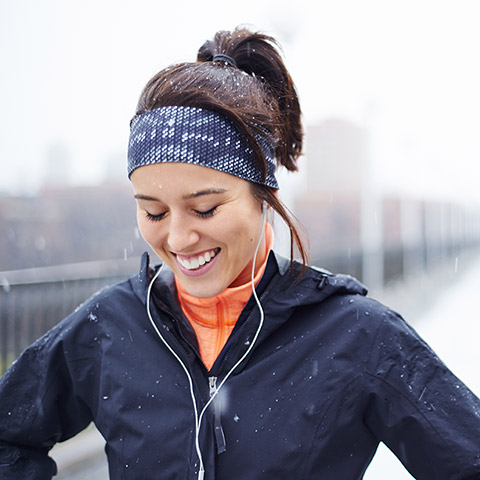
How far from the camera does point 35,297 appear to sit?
543 cm

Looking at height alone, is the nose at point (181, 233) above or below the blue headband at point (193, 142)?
below

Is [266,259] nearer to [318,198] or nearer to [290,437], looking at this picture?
[290,437]

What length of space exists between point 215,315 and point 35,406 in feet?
1.80

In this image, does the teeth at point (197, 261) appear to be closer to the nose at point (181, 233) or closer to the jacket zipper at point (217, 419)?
the nose at point (181, 233)

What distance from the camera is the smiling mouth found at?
1.39 metres

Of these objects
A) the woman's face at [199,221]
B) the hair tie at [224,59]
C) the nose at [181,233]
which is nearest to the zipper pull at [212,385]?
the woman's face at [199,221]

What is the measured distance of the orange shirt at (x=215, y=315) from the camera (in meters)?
1.47

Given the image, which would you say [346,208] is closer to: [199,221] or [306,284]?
[306,284]

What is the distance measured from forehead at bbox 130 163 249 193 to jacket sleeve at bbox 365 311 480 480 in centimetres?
52

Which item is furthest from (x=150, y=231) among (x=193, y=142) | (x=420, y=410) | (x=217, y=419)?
(x=420, y=410)

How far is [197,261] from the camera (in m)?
1.39

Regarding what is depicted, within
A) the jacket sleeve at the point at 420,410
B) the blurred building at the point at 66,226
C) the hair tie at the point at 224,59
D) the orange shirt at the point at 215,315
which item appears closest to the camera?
the jacket sleeve at the point at 420,410

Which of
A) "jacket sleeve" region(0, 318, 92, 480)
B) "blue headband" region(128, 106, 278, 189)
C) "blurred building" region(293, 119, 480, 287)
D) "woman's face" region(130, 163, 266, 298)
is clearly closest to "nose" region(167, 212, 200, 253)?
"woman's face" region(130, 163, 266, 298)

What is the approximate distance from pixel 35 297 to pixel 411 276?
13234 millimetres
